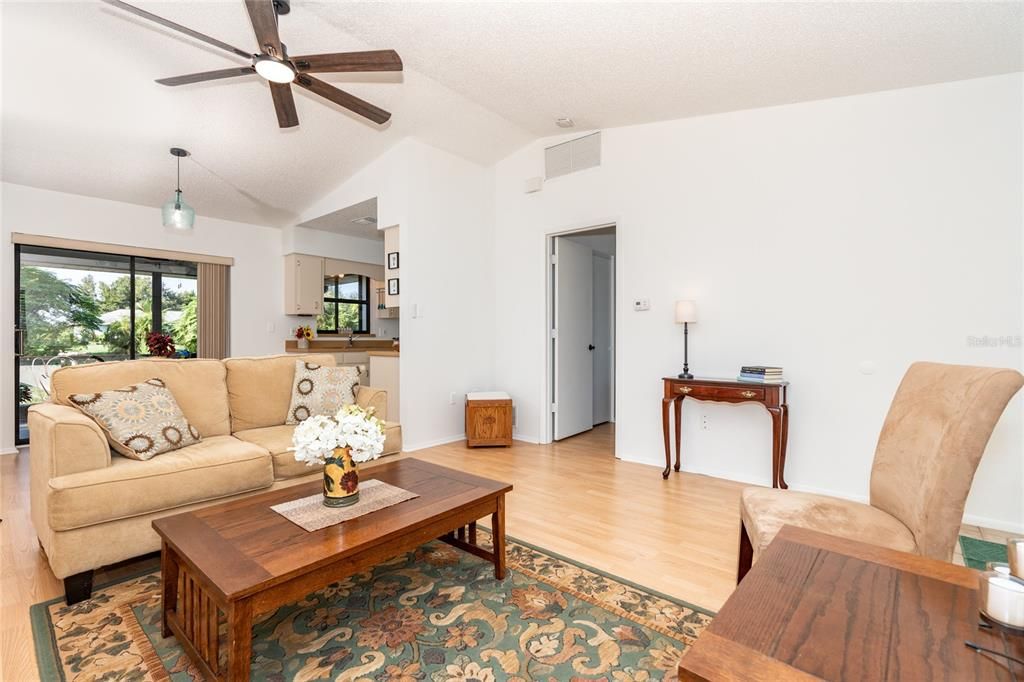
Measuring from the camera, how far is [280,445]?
280 centimetres

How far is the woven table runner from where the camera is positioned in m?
1.77

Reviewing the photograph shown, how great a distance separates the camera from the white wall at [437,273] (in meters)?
4.60

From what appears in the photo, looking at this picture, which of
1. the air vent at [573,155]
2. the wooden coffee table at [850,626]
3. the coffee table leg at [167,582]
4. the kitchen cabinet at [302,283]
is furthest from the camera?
the kitchen cabinet at [302,283]

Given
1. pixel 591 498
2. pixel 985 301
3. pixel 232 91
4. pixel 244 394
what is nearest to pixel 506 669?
pixel 591 498

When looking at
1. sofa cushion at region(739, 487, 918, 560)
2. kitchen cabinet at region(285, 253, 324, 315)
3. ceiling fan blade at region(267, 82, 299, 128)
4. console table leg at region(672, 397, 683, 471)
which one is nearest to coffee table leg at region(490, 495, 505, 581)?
sofa cushion at region(739, 487, 918, 560)

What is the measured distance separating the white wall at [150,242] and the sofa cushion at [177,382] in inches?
114

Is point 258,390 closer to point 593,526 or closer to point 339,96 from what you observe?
point 339,96

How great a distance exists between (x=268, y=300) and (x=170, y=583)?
516 cm

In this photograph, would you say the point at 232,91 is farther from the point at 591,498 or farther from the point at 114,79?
the point at 591,498

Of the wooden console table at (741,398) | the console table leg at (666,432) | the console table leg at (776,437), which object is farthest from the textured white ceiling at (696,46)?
the console table leg at (666,432)

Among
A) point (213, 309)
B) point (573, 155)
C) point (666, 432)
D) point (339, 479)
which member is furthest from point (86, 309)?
point (666, 432)

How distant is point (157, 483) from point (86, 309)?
4129mm

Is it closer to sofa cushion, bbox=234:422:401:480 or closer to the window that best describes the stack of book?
sofa cushion, bbox=234:422:401:480

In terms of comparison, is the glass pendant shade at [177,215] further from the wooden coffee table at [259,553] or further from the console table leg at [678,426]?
the console table leg at [678,426]
